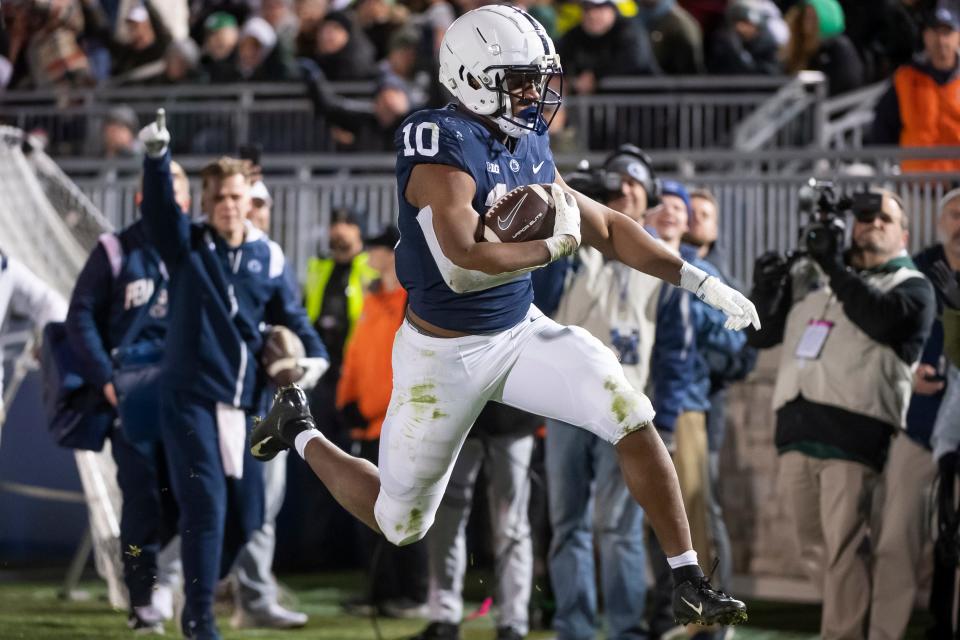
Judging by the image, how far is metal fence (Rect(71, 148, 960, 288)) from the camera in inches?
346

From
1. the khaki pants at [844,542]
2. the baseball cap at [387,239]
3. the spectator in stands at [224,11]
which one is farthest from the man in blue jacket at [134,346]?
the spectator in stands at [224,11]

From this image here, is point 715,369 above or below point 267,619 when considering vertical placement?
above

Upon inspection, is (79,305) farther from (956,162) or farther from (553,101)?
(956,162)

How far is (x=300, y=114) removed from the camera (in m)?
12.1

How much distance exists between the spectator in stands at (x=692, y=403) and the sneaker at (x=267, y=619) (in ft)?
6.03

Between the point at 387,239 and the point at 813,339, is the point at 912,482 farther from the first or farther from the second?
the point at 387,239

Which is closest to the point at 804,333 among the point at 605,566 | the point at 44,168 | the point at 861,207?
the point at 861,207

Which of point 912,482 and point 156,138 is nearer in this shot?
point 156,138

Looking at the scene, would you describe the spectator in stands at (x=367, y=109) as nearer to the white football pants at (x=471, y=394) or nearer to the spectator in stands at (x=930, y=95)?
the spectator in stands at (x=930, y=95)

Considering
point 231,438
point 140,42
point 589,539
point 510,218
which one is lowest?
point 589,539

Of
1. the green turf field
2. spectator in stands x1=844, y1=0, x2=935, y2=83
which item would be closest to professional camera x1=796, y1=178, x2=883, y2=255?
the green turf field

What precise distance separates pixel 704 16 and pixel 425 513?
818 cm

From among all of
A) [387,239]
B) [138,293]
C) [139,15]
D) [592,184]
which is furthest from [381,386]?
[139,15]

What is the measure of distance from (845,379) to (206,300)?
2804 mm
